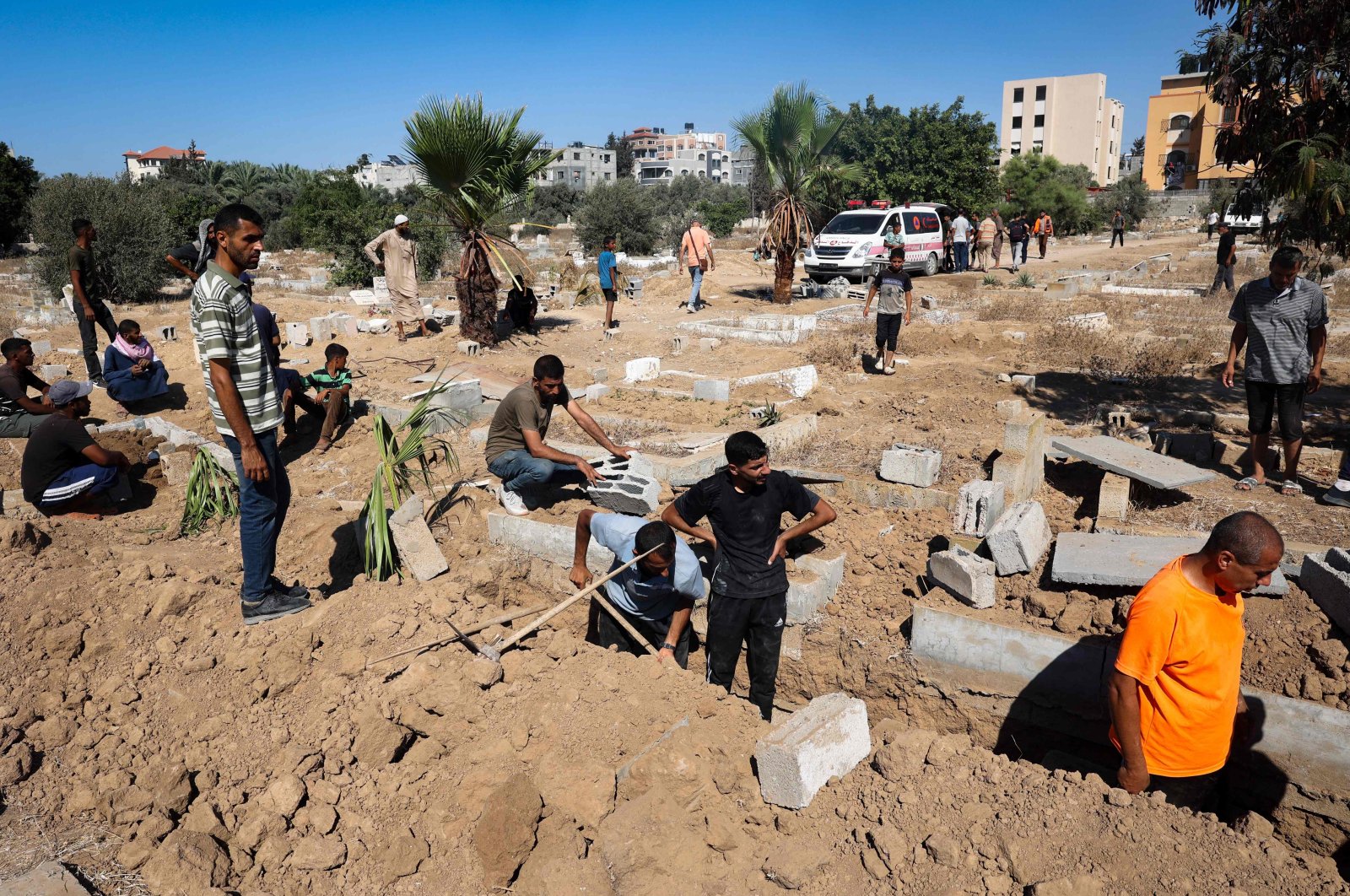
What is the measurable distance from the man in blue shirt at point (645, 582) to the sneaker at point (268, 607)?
142cm

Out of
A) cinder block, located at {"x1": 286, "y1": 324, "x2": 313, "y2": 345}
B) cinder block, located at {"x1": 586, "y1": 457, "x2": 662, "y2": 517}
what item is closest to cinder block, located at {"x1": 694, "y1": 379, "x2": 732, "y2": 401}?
cinder block, located at {"x1": 586, "y1": 457, "x2": 662, "y2": 517}

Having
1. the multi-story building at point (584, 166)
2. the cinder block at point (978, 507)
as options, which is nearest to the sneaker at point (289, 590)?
the cinder block at point (978, 507)

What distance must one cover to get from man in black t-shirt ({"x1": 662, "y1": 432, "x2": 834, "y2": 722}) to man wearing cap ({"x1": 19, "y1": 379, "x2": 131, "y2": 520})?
4372 millimetres

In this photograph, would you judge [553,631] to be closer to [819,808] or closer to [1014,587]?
[819,808]

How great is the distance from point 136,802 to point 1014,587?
423 centimetres

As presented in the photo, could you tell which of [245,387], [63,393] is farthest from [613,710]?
[63,393]

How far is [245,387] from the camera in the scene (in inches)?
151

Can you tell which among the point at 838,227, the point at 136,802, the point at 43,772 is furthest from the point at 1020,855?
the point at 838,227

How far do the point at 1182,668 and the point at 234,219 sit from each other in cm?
413

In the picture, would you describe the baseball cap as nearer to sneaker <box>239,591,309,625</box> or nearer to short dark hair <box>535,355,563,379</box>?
sneaker <box>239,591,309,625</box>

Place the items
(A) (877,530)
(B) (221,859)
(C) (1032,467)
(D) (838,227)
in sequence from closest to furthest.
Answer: (B) (221,859) → (A) (877,530) → (C) (1032,467) → (D) (838,227)

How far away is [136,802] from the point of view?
10.2ft

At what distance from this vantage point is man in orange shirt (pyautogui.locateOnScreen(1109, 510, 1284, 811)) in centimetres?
279

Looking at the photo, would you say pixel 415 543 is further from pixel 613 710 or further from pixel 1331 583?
pixel 1331 583
